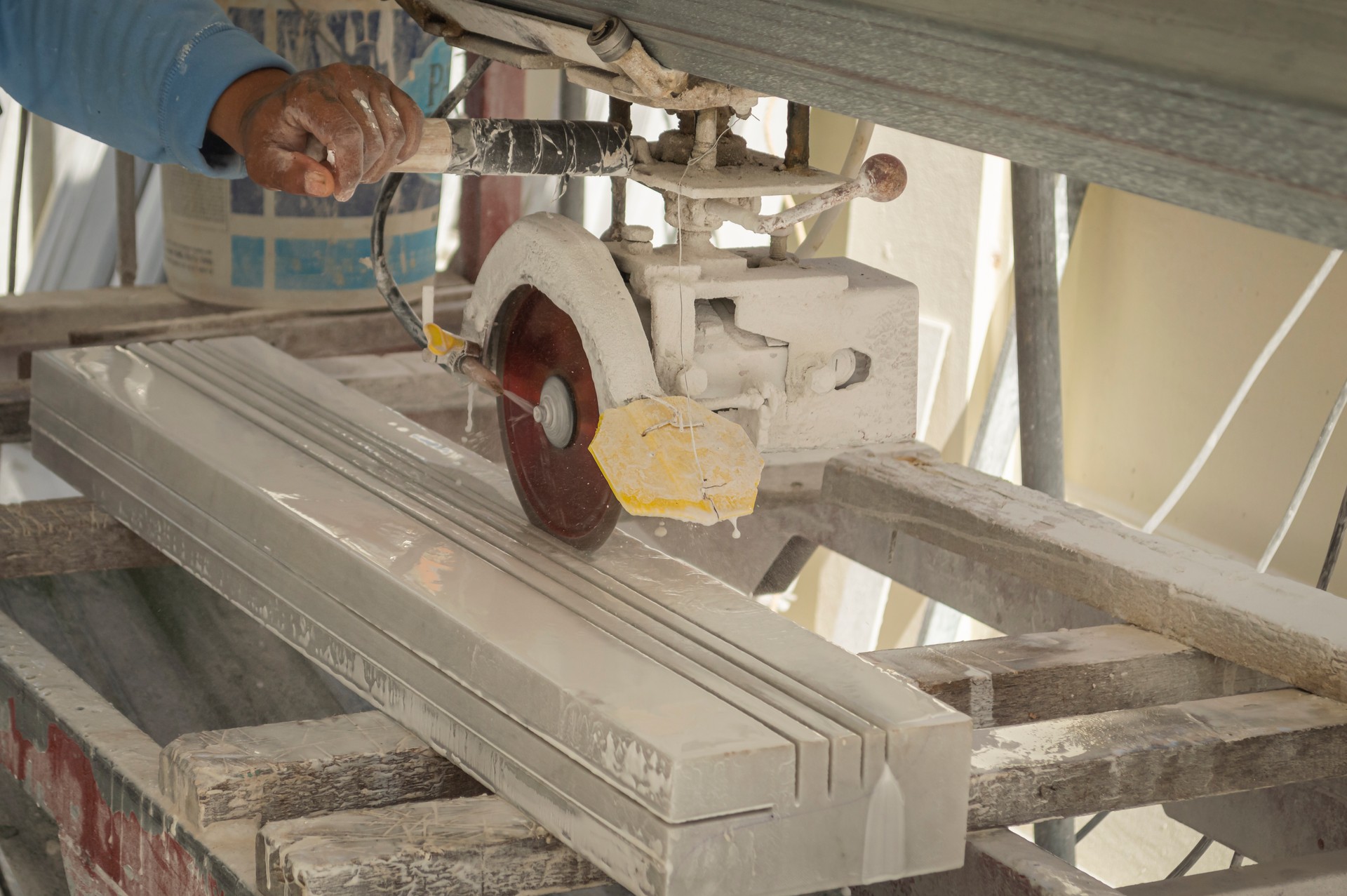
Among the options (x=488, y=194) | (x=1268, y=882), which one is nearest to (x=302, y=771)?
(x=1268, y=882)

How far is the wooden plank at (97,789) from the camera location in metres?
1.15

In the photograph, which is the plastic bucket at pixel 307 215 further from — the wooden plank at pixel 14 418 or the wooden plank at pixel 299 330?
the wooden plank at pixel 14 418

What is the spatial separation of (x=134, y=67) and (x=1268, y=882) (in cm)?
120

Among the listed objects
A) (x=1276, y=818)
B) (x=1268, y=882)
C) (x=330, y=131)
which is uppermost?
(x=330, y=131)

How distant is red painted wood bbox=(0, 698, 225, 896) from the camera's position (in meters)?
1.18

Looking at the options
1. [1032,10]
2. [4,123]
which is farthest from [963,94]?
[4,123]

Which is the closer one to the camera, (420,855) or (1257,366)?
(420,855)

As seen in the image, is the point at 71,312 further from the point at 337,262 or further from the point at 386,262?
the point at 386,262

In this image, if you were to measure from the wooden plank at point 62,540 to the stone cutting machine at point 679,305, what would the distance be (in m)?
0.68

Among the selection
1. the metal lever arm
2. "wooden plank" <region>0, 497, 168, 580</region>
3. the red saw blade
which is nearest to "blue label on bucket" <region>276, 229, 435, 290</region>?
"wooden plank" <region>0, 497, 168, 580</region>

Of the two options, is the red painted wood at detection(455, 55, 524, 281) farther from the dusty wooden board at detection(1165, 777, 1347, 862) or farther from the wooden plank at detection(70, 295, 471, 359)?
the dusty wooden board at detection(1165, 777, 1347, 862)

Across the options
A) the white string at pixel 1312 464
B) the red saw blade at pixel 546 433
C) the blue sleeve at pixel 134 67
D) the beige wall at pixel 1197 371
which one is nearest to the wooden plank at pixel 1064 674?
the red saw blade at pixel 546 433

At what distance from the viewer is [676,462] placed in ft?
3.93

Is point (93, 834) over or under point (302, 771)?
under
